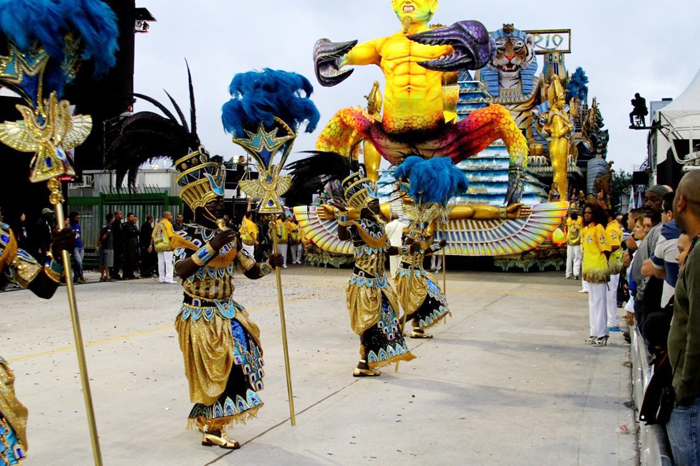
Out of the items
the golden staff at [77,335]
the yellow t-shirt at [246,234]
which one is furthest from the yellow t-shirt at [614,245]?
the golden staff at [77,335]

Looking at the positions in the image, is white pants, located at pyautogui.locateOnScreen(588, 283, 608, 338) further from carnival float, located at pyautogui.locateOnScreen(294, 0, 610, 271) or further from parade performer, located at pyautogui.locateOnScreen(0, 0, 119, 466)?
parade performer, located at pyautogui.locateOnScreen(0, 0, 119, 466)

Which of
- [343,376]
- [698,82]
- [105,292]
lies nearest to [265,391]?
[343,376]

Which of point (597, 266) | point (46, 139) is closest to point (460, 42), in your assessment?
point (597, 266)

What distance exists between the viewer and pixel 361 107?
17.8 meters

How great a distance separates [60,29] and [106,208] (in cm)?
1554

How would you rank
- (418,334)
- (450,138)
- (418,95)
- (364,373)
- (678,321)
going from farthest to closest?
(450,138)
(418,95)
(418,334)
(364,373)
(678,321)

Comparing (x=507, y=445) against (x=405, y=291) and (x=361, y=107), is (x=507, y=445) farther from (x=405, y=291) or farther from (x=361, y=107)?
(x=361, y=107)

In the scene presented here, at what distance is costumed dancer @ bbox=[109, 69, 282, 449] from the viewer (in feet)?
15.2

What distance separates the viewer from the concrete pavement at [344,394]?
4730 millimetres

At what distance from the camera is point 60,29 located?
3.49 meters

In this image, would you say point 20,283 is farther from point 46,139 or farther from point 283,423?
point 283,423

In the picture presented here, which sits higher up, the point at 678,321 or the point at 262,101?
the point at 262,101

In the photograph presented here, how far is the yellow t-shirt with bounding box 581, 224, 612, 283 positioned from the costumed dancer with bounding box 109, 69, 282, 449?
16.4ft

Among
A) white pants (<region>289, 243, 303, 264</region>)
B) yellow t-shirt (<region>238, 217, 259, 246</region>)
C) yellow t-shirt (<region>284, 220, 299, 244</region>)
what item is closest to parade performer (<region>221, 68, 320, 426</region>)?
yellow t-shirt (<region>238, 217, 259, 246</region>)
